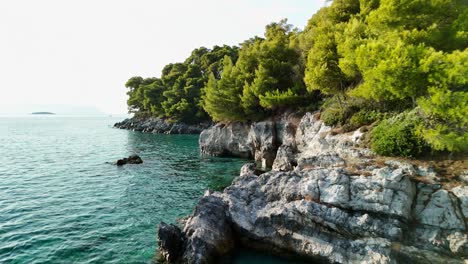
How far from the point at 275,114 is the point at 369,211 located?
27.9m

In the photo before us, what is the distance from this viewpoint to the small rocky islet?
499 inches

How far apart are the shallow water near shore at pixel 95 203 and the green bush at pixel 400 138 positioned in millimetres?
10293

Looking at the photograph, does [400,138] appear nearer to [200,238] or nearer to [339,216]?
[339,216]

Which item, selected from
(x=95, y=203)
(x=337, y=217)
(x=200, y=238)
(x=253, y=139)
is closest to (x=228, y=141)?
(x=253, y=139)

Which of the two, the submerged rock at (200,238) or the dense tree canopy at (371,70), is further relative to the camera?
the dense tree canopy at (371,70)

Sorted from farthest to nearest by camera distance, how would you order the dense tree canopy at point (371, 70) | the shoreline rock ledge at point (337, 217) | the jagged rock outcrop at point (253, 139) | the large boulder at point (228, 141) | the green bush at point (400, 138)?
the large boulder at point (228, 141) → the jagged rock outcrop at point (253, 139) → the green bush at point (400, 138) → the dense tree canopy at point (371, 70) → the shoreline rock ledge at point (337, 217)

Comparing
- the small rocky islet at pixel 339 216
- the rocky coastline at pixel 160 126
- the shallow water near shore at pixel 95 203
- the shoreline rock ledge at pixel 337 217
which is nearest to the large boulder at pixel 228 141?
the shallow water near shore at pixel 95 203

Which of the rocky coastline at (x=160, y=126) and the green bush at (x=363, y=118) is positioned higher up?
the green bush at (x=363, y=118)

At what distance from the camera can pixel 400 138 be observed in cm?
1750

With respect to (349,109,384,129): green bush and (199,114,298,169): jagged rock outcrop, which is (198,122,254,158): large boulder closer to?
(199,114,298,169): jagged rock outcrop

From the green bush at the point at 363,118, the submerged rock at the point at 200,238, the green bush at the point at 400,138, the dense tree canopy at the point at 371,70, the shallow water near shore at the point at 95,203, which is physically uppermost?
the dense tree canopy at the point at 371,70

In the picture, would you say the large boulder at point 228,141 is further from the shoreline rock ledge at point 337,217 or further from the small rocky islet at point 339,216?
the shoreline rock ledge at point 337,217

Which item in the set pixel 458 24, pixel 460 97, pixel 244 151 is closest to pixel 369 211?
pixel 460 97

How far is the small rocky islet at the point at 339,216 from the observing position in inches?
499
